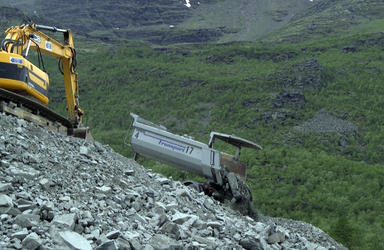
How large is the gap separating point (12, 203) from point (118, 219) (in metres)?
1.42

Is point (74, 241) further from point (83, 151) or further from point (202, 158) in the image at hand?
point (202, 158)

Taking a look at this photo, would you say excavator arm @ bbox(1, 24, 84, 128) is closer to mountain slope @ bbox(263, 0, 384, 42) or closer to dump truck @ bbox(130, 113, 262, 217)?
dump truck @ bbox(130, 113, 262, 217)

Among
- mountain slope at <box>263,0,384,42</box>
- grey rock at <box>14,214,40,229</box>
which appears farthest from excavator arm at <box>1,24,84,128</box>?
mountain slope at <box>263,0,384,42</box>

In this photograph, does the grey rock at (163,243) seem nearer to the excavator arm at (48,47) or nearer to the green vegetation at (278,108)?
the excavator arm at (48,47)

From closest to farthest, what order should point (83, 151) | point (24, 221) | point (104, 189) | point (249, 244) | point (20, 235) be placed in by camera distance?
point (20, 235), point (24, 221), point (249, 244), point (104, 189), point (83, 151)

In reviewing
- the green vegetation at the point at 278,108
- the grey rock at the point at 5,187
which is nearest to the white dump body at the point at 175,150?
the grey rock at the point at 5,187

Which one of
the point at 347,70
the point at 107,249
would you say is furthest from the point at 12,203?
the point at 347,70

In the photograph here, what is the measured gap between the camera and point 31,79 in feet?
36.4

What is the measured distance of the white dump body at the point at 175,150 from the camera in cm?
1299

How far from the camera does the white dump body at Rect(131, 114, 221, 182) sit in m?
13.0

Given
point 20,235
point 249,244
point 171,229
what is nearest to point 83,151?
point 171,229

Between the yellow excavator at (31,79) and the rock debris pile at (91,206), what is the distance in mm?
1592

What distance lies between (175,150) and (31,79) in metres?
4.25

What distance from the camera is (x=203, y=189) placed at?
12.8 meters
